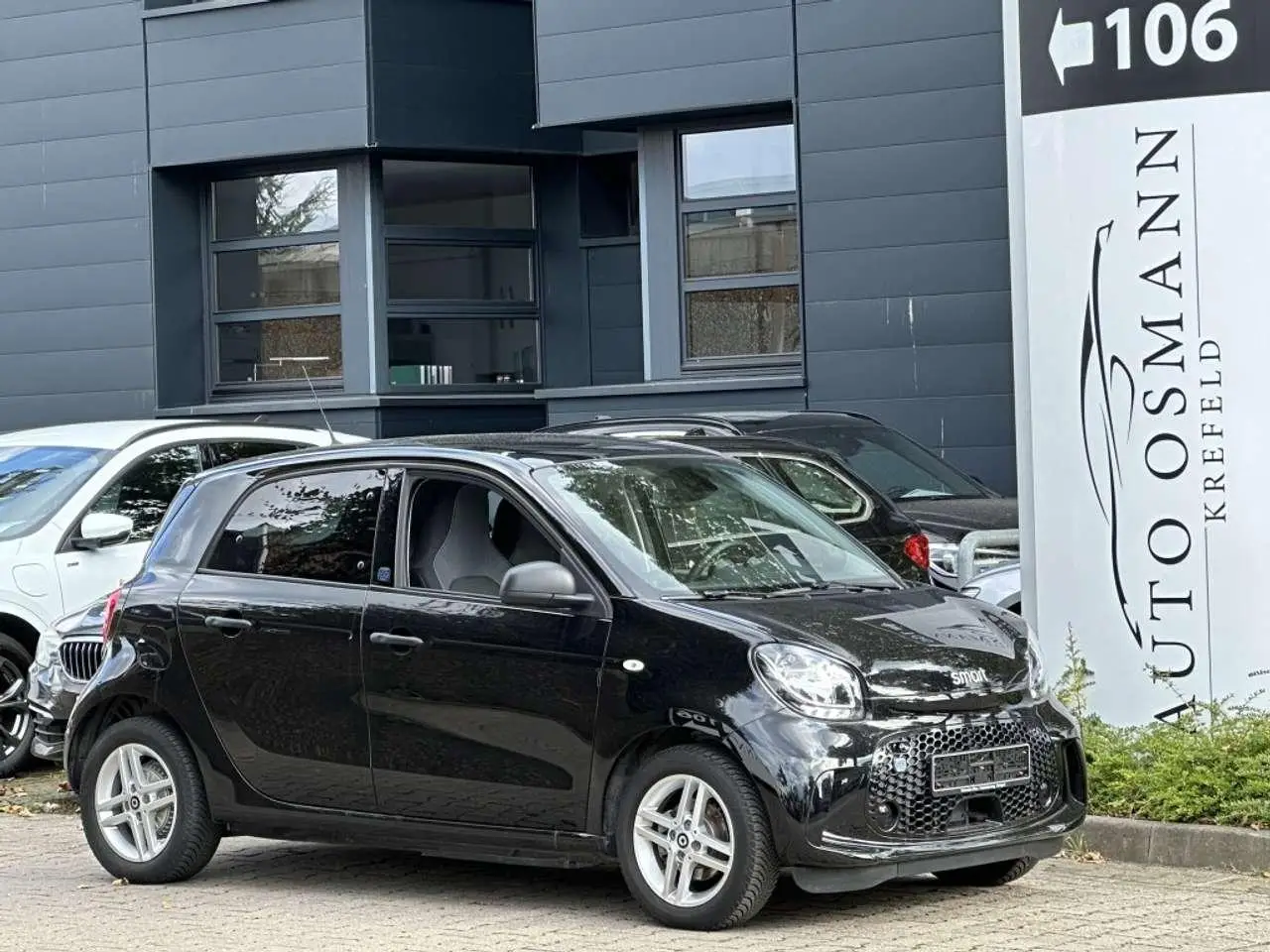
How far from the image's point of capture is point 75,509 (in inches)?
516

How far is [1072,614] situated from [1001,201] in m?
8.30

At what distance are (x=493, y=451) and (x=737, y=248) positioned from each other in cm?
1130

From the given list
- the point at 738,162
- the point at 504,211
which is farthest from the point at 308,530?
the point at 504,211

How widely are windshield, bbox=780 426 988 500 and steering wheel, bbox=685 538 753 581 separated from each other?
562 centimetres

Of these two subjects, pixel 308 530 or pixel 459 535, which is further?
pixel 308 530

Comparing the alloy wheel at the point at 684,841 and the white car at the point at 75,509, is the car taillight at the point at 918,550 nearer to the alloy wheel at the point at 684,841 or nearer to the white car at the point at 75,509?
the white car at the point at 75,509

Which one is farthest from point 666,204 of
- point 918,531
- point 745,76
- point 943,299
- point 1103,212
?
point 1103,212

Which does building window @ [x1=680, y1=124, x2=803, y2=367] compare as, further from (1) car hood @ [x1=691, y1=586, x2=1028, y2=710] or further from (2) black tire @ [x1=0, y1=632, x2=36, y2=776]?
(1) car hood @ [x1=691, y1=586, x2=1028, y2=710]

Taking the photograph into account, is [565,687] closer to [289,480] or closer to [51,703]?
[289,480]

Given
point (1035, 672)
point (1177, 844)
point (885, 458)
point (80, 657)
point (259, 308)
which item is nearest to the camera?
point (1035, 672)

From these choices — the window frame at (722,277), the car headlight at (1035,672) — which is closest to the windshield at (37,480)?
the car headlight at (1035,672)

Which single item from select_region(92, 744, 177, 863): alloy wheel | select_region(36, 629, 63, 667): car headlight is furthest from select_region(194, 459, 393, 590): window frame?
select_region(36, 629, 63, 667): car headlight

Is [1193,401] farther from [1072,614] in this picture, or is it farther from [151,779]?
[151,779]

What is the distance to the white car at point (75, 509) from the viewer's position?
12789 millimetres
